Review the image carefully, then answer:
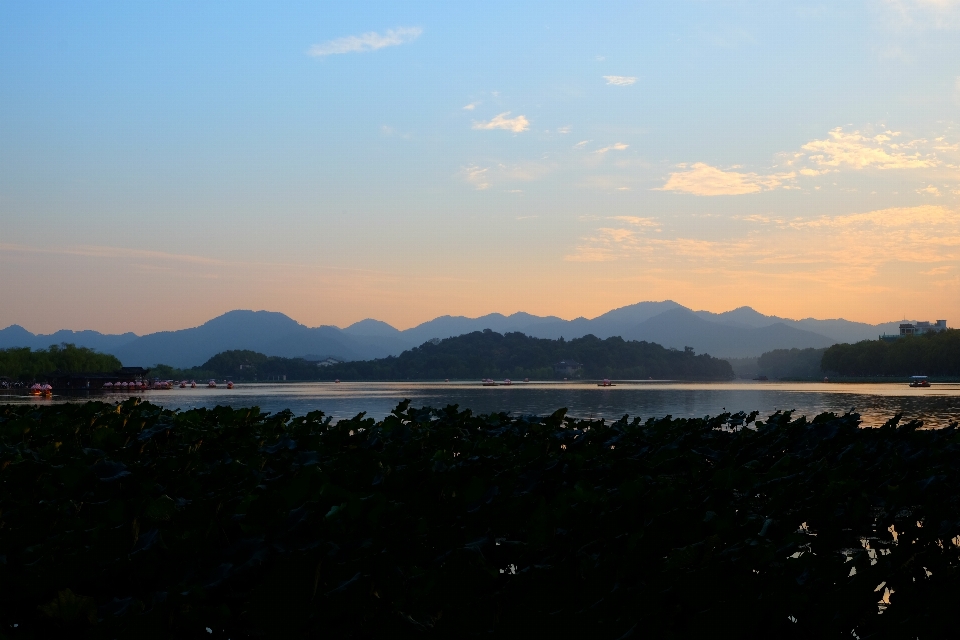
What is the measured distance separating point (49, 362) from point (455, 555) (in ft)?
501

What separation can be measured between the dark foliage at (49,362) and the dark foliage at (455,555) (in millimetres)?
137848

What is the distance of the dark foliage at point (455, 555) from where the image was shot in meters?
Answer: 4.86

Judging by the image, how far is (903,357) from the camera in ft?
486

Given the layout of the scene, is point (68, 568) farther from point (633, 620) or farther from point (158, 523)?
point (633, 620)

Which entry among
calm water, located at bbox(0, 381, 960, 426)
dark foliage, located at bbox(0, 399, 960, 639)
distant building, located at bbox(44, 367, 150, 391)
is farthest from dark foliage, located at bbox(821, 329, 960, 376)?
dark foliage, located at bbox(0, 399, 960, 639)

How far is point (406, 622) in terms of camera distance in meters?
4.69

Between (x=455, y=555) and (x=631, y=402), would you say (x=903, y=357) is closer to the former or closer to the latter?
(x=631, y=402)

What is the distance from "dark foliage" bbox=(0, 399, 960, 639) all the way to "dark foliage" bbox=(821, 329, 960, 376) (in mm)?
147264

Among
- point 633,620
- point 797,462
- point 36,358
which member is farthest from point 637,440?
point 36,358

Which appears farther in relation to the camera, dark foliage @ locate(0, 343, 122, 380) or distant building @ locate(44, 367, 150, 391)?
dark foliage @ locate(0, 343, 122, 380)

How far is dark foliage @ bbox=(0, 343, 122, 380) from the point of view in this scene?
134 m

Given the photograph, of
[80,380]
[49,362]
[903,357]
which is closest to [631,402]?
[80,380]

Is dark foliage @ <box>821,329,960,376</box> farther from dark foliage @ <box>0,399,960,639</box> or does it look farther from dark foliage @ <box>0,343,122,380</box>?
dark foliage @ <box>0,399,960,639</box>

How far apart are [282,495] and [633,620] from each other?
330 cm
